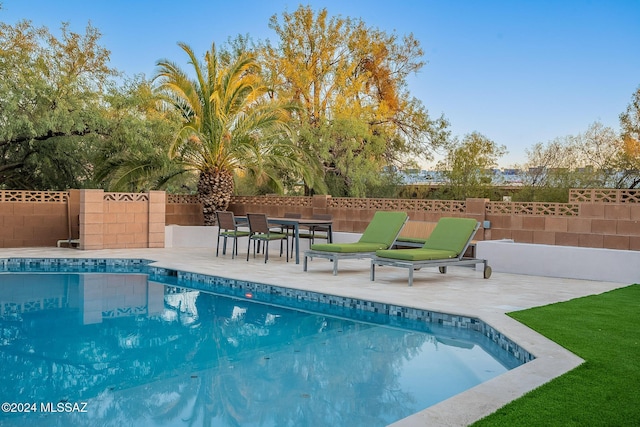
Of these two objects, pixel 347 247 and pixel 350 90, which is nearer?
pixel 347 247

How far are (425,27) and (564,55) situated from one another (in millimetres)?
4976

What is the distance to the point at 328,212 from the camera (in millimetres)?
15984

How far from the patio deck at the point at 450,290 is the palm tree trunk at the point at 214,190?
2327mm

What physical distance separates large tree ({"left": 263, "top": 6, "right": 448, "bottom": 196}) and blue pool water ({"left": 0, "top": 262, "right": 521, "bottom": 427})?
40.5ft

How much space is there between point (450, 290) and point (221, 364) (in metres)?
4.21

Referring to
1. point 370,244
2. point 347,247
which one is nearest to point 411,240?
point 370,244

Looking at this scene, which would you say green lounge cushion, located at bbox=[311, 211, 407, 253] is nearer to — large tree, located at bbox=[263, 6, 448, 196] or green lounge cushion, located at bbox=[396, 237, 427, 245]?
green lounge cushion, located at bbox=[396, 237, 427, 245]

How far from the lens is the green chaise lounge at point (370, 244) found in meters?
10.4

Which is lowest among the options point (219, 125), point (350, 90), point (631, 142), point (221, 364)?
point (221, 364)

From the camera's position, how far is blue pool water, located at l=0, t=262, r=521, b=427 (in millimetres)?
4426

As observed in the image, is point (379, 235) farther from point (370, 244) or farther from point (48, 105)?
point (48, 105)

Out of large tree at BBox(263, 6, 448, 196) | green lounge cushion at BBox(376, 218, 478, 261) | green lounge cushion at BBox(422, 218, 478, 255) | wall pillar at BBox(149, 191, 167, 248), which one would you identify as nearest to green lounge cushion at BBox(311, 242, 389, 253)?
green lounge cushion at BBox(376, 218, 478, 261)

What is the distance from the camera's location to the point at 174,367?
18.1 ft

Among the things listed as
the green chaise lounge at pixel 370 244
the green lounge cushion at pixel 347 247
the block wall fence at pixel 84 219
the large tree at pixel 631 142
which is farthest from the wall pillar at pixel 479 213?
the large tree at pixel 631 142
